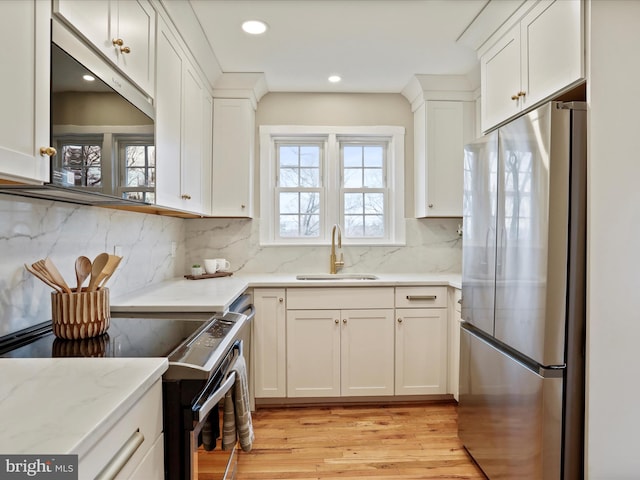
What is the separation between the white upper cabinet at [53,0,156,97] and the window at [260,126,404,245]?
1.65 metres

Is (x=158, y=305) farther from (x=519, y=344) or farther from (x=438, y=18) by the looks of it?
(x=438, y=18)

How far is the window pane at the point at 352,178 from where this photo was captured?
→ 132 inches

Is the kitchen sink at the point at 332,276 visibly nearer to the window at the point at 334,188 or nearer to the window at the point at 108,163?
the window at the point at 334,188

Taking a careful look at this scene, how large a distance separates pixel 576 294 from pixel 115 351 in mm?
1616

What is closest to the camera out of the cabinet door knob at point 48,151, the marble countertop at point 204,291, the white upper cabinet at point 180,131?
the cabinet door knob at point 48,151

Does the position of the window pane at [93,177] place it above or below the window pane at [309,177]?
below

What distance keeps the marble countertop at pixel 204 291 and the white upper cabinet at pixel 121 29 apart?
0.97 metres

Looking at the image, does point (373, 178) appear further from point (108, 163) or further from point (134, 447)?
point (134, 447)

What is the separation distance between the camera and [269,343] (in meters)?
2.63

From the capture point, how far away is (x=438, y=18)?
2.15 m

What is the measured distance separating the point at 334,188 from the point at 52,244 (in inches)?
87.3

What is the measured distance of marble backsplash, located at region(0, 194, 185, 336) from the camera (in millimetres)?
1276

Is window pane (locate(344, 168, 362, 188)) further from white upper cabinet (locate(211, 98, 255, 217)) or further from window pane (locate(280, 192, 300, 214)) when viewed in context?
white upper cabinet (locate(211, 98, 255, 217))

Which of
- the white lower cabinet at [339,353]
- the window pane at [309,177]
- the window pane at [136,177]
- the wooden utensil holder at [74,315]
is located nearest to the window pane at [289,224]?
the window pane at [309,177]
